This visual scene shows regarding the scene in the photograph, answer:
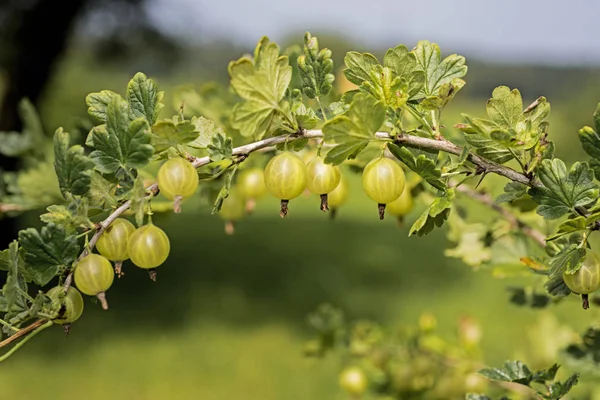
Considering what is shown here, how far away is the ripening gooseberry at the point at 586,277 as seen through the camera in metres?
0.39

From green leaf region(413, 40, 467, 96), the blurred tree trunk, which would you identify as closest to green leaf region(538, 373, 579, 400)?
green leaf region(413, 40, 467, 96)

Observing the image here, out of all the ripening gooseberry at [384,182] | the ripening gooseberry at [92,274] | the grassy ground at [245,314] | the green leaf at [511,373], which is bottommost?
the grassy ground at [245,314]

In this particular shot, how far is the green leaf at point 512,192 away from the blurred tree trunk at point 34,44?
14.2 feet

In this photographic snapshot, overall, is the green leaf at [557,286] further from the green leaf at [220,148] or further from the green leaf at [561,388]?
the green leaf at [220,148]

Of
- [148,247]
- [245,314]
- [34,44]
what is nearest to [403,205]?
[148,247]

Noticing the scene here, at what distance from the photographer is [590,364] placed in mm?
623

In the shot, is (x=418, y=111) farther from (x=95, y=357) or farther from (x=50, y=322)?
(x=95, y=357)

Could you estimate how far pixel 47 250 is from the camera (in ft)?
1.20

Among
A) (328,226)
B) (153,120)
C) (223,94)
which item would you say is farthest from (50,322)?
A: (328,226)

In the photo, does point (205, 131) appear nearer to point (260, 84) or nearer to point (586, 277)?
point (260, 84)

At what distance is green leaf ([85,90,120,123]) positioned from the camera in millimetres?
390

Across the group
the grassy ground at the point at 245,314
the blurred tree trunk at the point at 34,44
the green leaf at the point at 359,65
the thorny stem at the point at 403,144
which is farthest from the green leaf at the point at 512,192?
the blurred tree trunk at the point at 34,44

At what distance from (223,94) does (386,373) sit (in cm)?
48

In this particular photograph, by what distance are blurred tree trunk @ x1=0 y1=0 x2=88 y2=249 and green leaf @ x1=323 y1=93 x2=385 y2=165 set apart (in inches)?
169
